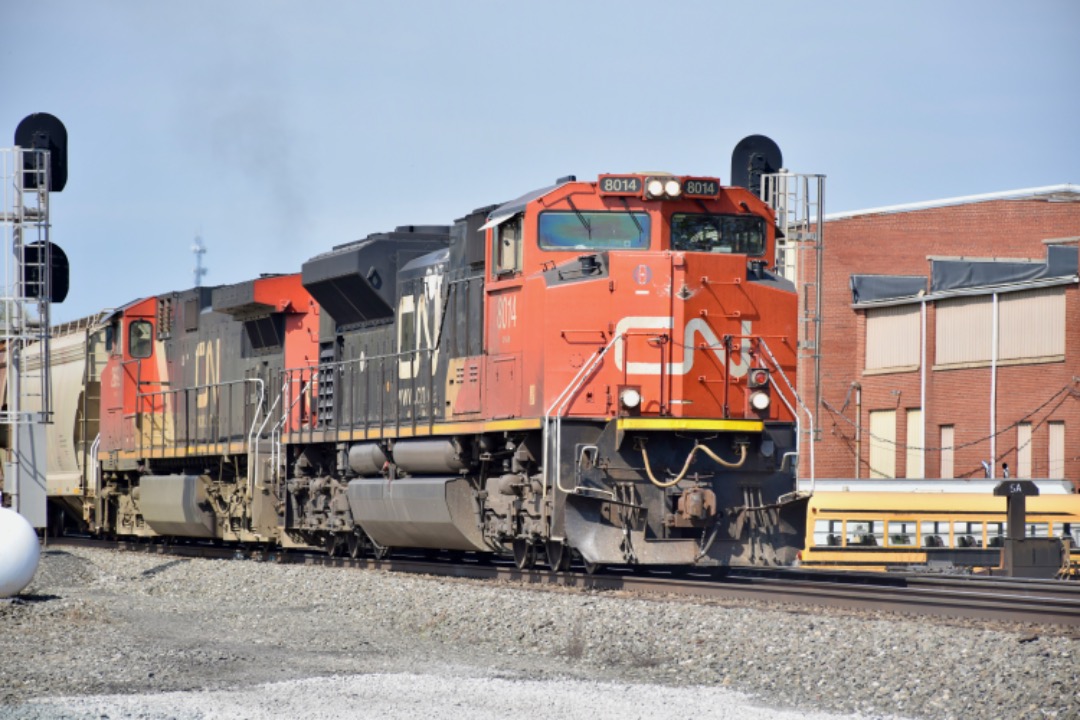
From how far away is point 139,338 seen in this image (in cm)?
2306

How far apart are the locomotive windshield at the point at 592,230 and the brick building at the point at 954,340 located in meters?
19.2

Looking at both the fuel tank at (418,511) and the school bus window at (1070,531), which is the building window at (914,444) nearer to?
the school bus window at (1070,531)

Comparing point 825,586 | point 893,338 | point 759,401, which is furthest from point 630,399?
point 893,338

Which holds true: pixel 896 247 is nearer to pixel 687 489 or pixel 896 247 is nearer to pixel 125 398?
pixel 125 398

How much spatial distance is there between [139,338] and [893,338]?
19.1 meters

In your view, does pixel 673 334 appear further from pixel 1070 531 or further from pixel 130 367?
pixel 130 367

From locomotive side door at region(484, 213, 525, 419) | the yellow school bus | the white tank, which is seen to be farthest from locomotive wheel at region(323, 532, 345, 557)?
the yellow school bus

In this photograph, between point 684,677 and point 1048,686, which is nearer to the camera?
point 1048,686

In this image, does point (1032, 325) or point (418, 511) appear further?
point (1032, 325)

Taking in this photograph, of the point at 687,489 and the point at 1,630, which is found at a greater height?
the point at 687,489

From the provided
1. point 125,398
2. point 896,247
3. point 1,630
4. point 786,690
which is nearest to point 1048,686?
point 786,690

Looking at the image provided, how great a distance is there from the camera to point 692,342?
42.1 feet

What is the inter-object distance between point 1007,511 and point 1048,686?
1058 cm

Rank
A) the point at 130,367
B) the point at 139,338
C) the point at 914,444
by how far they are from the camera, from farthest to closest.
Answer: the point at 914,444 < the point at 130,367 < the point at 139,338
